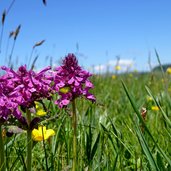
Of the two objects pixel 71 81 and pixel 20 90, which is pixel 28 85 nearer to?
pixel 20 90

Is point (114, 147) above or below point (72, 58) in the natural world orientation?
below

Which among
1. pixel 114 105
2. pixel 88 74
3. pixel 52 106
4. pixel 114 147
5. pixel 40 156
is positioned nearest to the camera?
pixel 88 74

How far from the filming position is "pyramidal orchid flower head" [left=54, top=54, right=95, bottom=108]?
4.13ft

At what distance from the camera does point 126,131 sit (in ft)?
7.80

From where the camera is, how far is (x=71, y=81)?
4.06 ft

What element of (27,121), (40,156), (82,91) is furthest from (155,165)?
(40,156)

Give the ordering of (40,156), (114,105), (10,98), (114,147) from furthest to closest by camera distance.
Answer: (114,105) < (40,156) < (114,147) < (10,98)

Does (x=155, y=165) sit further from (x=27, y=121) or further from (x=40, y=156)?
(x=40, y=156)

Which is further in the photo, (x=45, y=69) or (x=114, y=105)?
(x=114, y=105)

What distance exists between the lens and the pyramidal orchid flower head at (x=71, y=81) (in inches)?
49.6

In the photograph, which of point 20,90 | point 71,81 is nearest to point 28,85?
point 20,90

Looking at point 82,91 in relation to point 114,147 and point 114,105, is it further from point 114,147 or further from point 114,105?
point 114,105

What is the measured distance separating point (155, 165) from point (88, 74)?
1.19ft

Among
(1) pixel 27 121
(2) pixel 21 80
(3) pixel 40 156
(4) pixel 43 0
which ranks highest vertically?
(4) pixel 43 0
